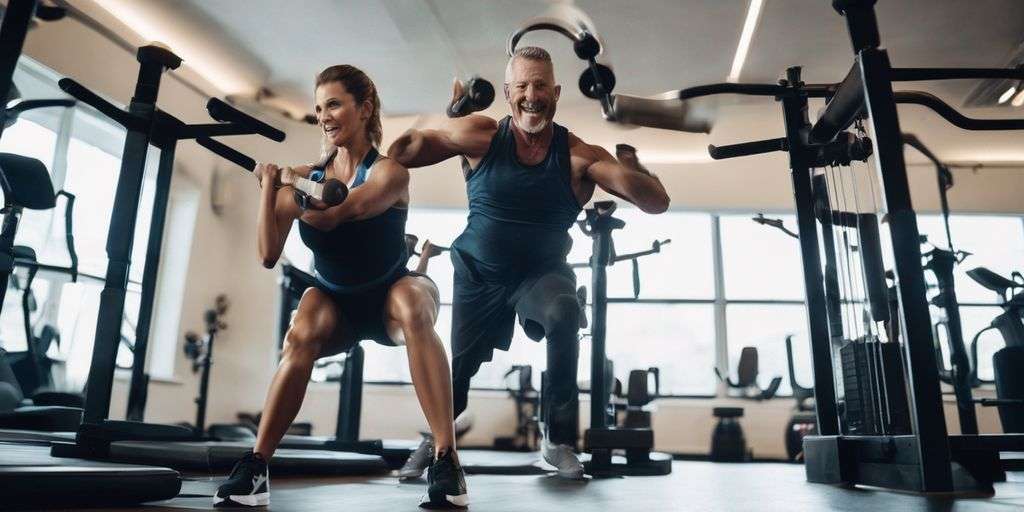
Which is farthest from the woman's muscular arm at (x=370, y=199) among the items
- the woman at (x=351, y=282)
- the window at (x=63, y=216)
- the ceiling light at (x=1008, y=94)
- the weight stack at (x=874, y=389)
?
the ceiling light at (x=1008, y=94)

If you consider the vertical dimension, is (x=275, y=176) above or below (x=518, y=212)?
below

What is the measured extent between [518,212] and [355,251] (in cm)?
62

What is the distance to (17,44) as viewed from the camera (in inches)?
49.2

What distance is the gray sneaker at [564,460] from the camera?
2334 mm

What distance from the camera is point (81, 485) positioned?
1165 millimetres

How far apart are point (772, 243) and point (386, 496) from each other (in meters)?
6.28

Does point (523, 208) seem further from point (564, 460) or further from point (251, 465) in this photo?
point (251, 465)

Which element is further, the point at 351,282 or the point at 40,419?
the point at 40,419

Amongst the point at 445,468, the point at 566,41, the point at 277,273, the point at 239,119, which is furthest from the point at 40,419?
the point at 566,41

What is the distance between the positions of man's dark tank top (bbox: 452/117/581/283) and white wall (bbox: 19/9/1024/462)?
428 cm

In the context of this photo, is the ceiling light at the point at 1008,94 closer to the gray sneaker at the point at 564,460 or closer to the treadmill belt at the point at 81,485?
the gray sneaker at the point at 564,460

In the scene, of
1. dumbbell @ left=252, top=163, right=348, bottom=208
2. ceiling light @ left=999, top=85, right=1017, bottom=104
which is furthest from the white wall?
dumbbell @ left=252, top=163, right=348, bottom=208

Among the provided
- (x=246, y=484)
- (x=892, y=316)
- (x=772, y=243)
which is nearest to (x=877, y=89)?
(x=892, y=316)

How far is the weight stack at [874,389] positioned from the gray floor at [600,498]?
0.85ft
